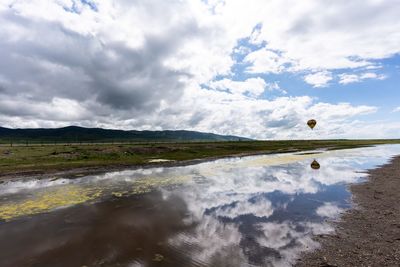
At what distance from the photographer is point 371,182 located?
28.3 meters

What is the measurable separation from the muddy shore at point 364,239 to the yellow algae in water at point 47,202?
19.0m

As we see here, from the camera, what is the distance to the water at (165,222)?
11.7 meters

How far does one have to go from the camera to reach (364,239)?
12.5m

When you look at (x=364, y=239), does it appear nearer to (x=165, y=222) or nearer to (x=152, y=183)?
(x=165, y=222)

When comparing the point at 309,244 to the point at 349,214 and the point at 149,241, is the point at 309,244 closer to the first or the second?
the point at 349,214

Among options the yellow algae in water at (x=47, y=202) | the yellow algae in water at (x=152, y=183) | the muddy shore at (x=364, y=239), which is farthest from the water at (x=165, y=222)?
the muddy shore at (x=364, y=239)

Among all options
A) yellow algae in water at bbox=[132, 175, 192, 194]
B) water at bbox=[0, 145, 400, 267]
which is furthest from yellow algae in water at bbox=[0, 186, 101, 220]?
yellow algae in water at bbox=[132, 175, 192, 194]

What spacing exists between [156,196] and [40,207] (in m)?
9.44

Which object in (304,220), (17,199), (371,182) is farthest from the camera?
(371,182)

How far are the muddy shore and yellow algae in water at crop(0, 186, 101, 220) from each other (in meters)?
19.0

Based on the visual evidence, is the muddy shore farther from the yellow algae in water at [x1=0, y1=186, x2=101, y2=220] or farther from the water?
the yellow algae in water at [x1=0, y1=186, x2=101, y2=220]

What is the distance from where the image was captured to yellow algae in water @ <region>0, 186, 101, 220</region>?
19391 mm

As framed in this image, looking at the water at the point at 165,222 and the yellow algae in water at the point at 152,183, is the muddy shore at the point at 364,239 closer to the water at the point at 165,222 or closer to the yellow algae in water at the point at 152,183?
the water at the point at 165,222

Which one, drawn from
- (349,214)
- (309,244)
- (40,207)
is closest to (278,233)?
(309,244)
